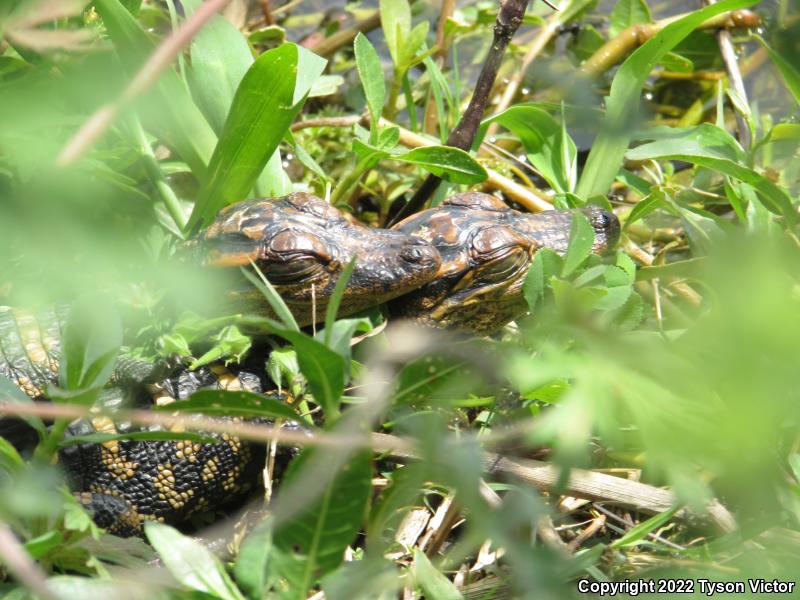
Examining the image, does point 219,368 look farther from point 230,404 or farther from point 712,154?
point 712,154

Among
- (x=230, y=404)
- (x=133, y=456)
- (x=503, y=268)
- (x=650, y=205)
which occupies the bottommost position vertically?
(x=133, y=456)

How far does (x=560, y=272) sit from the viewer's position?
2281mm

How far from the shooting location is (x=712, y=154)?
9.52ft

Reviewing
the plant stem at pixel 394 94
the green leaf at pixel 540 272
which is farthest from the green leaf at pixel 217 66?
the green leaf at pixel 540 272

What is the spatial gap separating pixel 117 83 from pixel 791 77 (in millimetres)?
2267

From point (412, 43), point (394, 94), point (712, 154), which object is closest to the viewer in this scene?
point (712, 154)

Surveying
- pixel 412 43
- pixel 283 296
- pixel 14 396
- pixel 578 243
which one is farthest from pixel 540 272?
pixel 412 43

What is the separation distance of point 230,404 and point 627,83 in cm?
213

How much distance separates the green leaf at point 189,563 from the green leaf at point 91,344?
34 cm

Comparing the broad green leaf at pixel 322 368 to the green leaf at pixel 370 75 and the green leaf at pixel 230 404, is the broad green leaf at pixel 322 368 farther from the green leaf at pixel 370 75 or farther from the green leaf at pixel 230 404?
the green leaf at pixel 370 75

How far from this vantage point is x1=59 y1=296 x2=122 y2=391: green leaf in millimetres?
1791

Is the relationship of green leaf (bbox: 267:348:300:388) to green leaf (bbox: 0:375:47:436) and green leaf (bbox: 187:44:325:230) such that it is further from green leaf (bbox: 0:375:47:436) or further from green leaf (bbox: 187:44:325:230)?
green leaf (bbox: 0:375:47:436)

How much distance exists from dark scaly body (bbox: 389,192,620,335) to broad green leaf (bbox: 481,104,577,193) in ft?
1.31

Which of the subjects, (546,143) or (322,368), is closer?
(322,368)
